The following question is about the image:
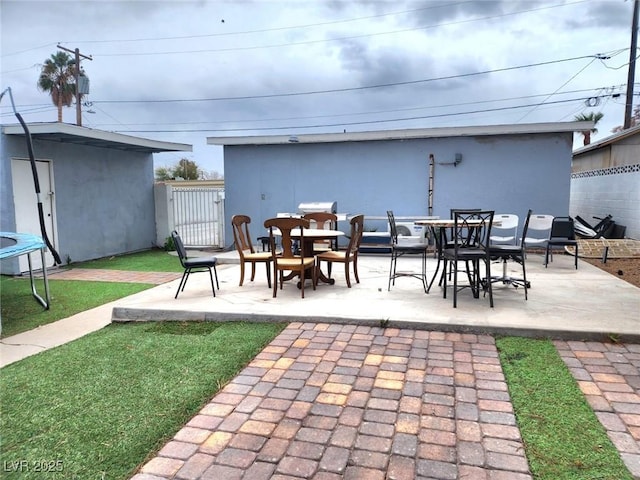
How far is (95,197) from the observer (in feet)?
28.7

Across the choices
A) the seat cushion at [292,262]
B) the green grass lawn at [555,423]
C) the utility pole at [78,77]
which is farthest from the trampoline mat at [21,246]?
the utility pole at [78,77]

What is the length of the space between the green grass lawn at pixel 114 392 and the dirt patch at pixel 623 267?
491 cm

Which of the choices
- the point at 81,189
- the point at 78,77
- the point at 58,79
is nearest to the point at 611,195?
the point at 81,189

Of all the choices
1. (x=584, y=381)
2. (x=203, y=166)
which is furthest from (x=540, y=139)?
(x=203, y=166)

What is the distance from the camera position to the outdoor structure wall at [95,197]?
738cm

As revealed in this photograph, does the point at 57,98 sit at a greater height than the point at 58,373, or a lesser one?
greater

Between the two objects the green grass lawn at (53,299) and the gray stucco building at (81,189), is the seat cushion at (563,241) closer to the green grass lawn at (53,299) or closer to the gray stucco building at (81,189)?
the green grass lawn at (53,299)

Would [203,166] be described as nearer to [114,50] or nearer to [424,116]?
[114,50]

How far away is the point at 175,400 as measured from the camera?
245cm

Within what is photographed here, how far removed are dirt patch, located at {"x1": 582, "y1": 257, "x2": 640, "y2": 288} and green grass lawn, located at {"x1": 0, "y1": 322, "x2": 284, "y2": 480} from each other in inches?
193

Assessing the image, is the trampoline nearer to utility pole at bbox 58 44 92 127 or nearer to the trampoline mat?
the trampoline mat

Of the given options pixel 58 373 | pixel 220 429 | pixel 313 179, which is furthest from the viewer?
pixel 313 179

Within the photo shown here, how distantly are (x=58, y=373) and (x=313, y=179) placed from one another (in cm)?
702

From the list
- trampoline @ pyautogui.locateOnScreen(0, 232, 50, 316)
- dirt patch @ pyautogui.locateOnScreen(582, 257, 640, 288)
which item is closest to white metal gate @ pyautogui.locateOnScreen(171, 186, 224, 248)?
trampoline @ pyautogui.locateOnScreen(0, 232, 50, 316)
